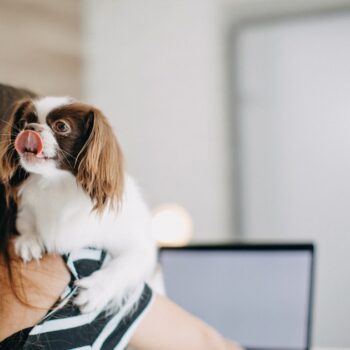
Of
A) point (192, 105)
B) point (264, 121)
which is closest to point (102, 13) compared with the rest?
point (192, 105)

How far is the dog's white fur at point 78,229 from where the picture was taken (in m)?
0.74

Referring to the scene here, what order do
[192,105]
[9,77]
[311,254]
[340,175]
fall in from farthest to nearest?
[192,105]
[340,175]
[9,77]
[311,254]

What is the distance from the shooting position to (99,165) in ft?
2.28

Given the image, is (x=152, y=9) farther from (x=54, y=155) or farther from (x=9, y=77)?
(x=54, y=155)

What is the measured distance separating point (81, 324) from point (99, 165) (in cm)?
25

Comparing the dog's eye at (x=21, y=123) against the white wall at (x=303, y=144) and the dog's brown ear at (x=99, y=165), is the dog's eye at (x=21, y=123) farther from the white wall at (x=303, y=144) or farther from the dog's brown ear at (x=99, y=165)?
the white wall at (x=303, y=144)

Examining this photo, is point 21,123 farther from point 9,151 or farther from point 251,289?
point 251,289

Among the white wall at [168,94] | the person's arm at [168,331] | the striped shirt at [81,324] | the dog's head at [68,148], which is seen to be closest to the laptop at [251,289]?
the person's arm at [168,331]

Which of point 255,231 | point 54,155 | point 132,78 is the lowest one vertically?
point 255,231

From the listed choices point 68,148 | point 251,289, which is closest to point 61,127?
point 68,148

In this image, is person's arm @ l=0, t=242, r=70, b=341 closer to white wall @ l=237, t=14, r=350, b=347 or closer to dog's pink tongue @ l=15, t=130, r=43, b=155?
dog's pink tongue @ l=15, t=130, r=43, b=155

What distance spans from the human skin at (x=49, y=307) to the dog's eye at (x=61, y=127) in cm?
20

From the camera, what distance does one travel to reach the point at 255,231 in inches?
93.7

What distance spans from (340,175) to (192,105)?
2.68ft
